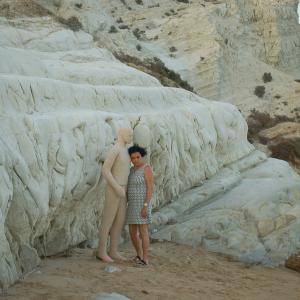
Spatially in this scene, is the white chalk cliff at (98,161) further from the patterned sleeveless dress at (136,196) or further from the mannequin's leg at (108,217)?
the patterned sleeveless dress at (136,196)

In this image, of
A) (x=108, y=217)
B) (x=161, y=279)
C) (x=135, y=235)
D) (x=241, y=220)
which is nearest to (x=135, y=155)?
(x=108, y=217)

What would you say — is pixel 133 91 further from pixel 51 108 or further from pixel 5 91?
pixel 5 91

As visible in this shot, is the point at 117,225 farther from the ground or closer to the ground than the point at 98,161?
closer to the ground


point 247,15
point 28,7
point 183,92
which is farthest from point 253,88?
point 183,92

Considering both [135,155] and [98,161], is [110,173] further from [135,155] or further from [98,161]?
[98,161]

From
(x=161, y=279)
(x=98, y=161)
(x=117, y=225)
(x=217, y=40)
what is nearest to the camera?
(x=161, y=279)

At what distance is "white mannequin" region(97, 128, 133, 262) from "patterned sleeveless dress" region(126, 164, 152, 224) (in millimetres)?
76

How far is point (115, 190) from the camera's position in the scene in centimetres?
677

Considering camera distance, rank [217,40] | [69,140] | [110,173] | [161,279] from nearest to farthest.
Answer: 1. [161,279]
2. [110,173]
3. [69,140]
4. [217,40]

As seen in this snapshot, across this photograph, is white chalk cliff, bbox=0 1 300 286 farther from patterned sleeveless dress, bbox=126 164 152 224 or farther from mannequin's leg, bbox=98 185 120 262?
patterned sleeveless dress, bbox=126 164 152 224

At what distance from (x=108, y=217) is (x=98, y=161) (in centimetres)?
93

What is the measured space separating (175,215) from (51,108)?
3.73m

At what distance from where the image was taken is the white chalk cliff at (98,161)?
5969 millimetres

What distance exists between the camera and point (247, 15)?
38438mm
